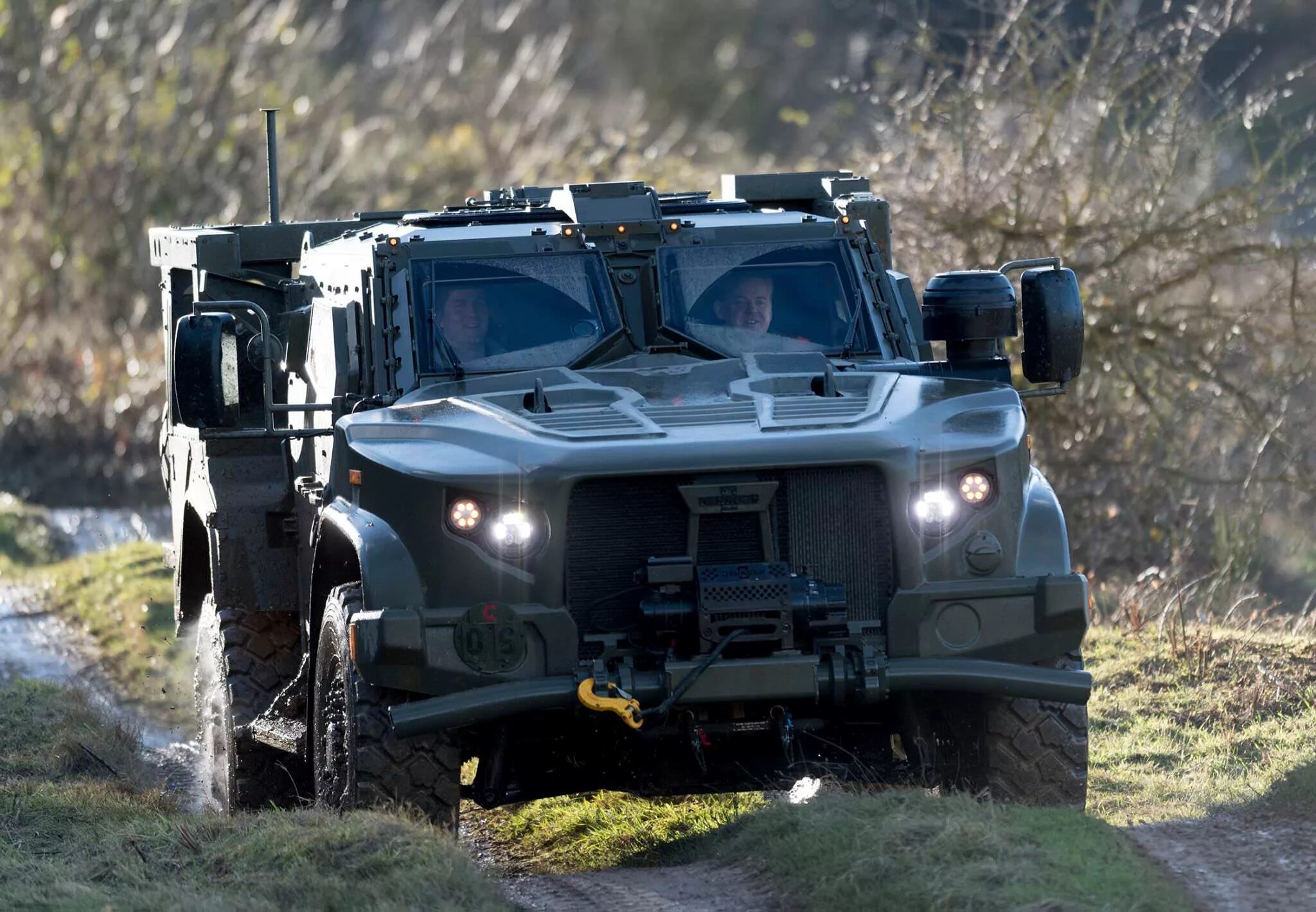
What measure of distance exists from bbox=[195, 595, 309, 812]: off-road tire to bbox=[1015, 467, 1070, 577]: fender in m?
2.95

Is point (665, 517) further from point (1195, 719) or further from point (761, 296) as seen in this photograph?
point (1195, 719)

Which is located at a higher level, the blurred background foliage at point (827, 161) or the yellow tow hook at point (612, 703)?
the blurred background foliage at point (827, 161)

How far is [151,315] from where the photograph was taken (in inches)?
777

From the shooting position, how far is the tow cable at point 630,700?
240 inches

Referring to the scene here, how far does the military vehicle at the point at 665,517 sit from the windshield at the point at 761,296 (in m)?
0.01

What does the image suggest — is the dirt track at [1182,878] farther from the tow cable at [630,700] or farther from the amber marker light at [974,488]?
the amber marker light at [974,488]

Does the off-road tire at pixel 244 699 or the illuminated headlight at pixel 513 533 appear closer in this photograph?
the illuminated headlight at pixel 513 533

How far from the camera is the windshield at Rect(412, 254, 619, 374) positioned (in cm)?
747

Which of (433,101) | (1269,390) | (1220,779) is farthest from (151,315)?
(1220,779)

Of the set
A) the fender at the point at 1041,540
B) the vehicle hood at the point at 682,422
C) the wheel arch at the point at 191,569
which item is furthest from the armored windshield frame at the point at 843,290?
the wheel arch at the point at 191,569

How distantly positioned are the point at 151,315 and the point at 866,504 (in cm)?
1432

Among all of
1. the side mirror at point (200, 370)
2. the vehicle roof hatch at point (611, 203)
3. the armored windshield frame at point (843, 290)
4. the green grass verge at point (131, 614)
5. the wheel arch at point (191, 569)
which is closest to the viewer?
the side mirror at point (200, 370)

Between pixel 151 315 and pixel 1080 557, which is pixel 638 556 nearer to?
pixel 1080 557

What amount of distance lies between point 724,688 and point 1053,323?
194 cm
